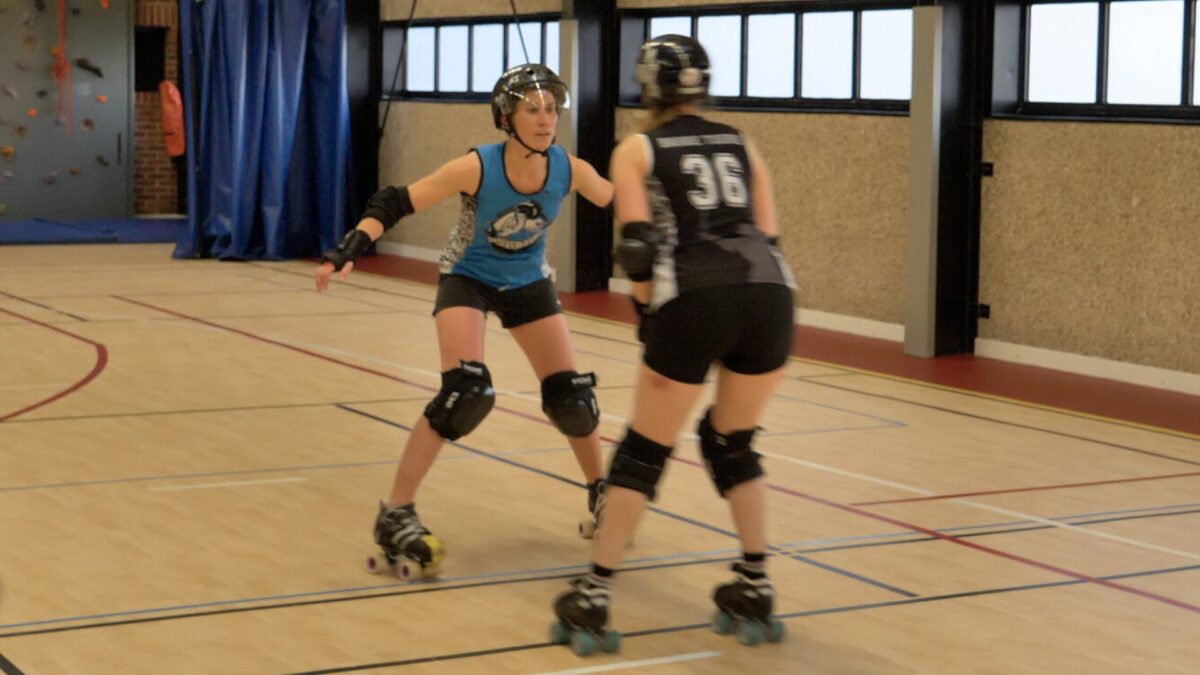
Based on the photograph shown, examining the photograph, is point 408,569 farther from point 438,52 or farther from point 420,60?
point 420,60

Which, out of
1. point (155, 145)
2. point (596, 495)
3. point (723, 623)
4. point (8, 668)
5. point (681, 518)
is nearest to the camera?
point (8, 668)

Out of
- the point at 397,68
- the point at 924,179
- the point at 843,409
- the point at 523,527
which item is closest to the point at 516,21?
the point at 397,68

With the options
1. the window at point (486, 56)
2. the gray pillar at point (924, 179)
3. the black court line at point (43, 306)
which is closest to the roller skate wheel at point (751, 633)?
the gray pillar at point (924, 179)

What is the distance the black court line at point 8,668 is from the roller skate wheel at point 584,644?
1.16m

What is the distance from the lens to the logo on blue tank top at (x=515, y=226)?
4582mm

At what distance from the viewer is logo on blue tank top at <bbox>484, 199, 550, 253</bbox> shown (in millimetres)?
4582

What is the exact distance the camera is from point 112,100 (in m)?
17.7

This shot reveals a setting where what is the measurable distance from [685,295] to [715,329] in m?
0.10

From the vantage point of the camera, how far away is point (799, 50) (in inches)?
404

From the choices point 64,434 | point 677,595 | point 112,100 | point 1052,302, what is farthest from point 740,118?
point 112,100

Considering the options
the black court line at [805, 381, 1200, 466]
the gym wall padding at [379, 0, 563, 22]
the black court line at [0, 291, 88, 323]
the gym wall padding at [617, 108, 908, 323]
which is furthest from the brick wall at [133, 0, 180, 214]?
the black court line at [805, 381, 1200, 466]

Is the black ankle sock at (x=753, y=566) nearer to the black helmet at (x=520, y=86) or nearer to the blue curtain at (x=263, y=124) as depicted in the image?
the black helmet at (x=520, y=86)

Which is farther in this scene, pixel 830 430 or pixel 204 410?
pixel 204 410

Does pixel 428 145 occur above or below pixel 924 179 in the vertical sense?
above
